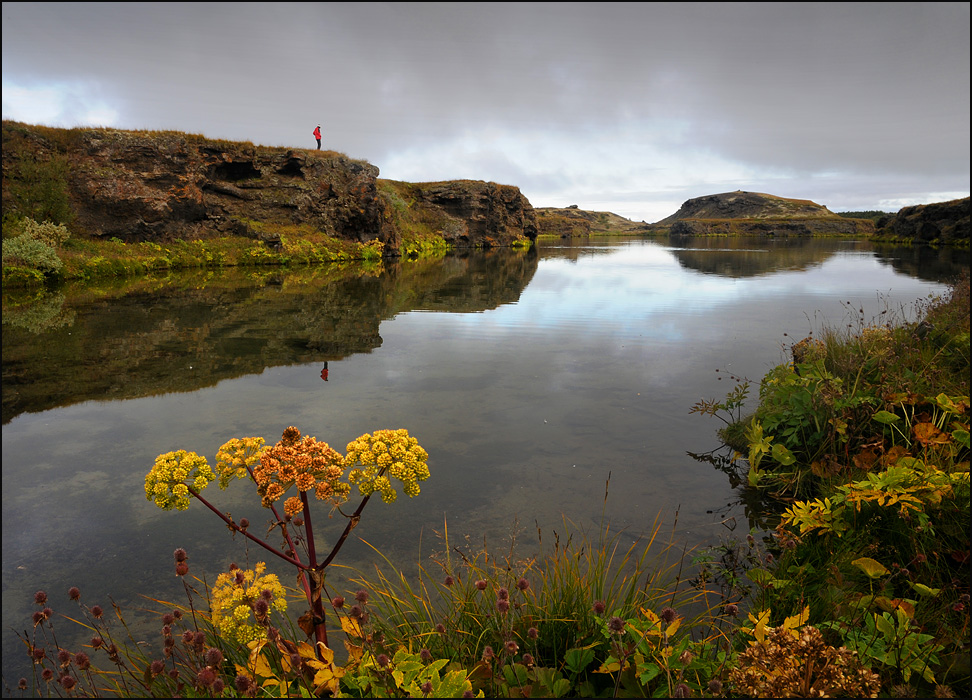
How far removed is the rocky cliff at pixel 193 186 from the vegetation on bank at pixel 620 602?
2660cm

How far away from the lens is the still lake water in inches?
159

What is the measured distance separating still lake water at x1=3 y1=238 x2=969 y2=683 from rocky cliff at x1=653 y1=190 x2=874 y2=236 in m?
124

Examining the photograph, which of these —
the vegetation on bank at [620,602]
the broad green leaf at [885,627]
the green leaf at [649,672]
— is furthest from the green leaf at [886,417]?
the green leaf at [649,672]

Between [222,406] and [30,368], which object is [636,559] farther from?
[30,368]

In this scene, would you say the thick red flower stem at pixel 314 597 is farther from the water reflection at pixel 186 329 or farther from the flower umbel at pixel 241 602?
the water reflection at pixel 186 329

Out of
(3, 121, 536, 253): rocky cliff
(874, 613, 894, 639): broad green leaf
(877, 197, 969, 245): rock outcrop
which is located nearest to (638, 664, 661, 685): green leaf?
(874, 613, 894, 639): broad green leaf

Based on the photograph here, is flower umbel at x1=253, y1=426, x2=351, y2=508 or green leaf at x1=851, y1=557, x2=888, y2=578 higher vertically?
flower umbel at x1=253, y1=426, x2=351, y2=508

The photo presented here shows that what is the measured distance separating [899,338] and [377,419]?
6391 mm

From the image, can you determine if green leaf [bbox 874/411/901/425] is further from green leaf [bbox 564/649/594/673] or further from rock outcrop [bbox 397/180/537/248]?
rock outcrop [bbox 397/180/537/248]

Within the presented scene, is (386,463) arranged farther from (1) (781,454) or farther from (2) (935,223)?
(2) (935,223)

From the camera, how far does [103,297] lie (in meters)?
15.8

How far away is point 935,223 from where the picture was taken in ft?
188

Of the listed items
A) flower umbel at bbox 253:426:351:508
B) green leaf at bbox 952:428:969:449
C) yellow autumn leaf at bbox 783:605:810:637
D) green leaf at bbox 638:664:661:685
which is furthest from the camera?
green leaf at bbox 952:428:969:449

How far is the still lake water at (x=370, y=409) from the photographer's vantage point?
4051 mm
